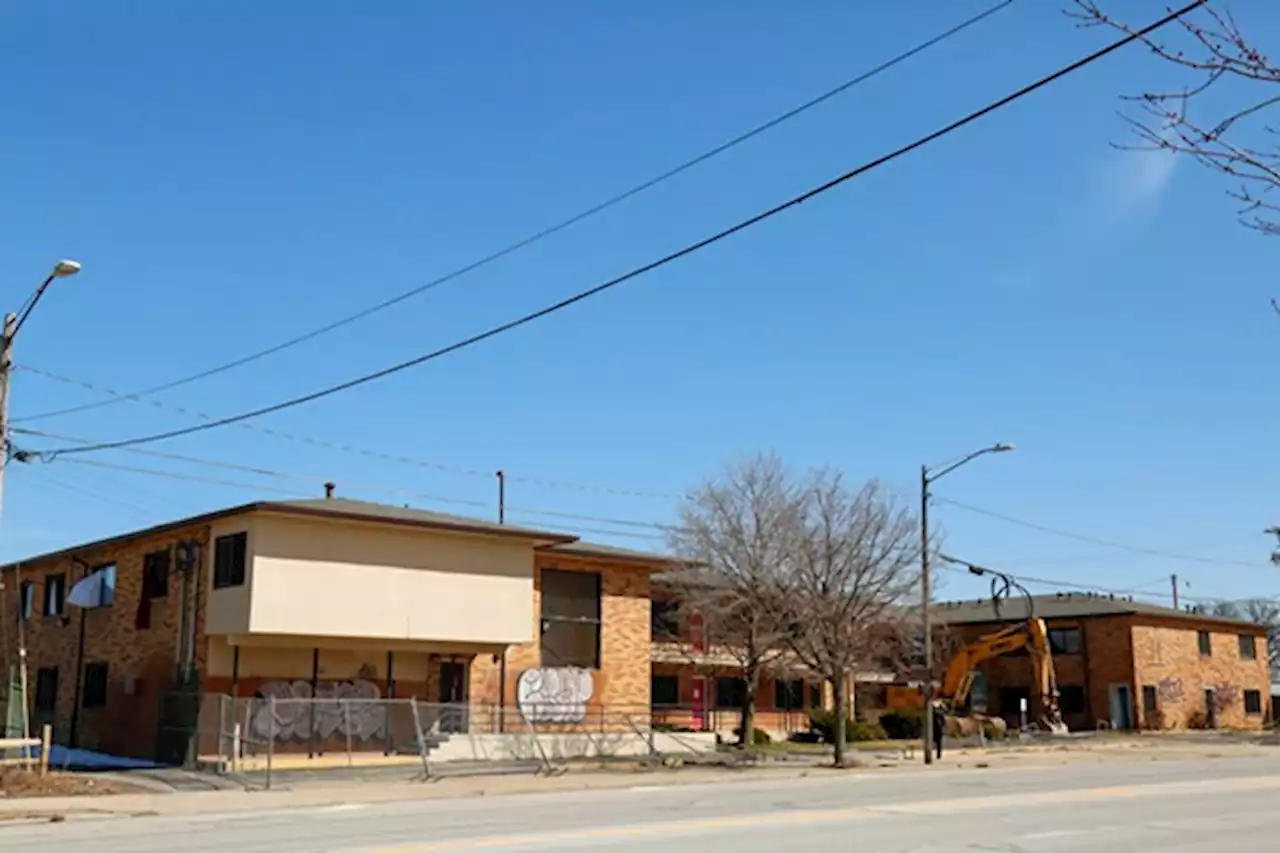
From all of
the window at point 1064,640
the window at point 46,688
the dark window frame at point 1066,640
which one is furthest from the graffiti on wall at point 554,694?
the window at point 1064,640

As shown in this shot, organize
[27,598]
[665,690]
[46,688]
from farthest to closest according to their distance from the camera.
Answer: [665,690] < [27,598] < [46,688]

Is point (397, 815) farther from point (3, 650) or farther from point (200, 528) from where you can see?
point (3, 650)

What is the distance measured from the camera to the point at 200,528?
3278 cm

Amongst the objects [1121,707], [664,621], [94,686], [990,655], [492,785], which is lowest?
[492,785]

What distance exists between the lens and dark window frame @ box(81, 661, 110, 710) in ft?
119

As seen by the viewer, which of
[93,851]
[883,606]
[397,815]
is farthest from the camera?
[883,606]

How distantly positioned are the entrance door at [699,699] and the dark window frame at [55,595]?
70.3 feet

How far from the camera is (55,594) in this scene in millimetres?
41406

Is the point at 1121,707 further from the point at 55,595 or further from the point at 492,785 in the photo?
the point at 55,595

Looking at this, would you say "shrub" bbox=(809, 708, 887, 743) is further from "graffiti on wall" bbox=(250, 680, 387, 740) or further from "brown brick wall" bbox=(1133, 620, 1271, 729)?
"brown brick wall" bbox=(1133, 620, 1271, 729)

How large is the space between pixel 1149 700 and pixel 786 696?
1966 cm

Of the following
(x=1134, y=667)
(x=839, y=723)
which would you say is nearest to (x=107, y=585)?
(x=839, y=723)

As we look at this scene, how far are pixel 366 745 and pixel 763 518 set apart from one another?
14.3 m

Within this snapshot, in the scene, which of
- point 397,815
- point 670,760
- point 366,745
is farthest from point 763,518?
point 397,815
